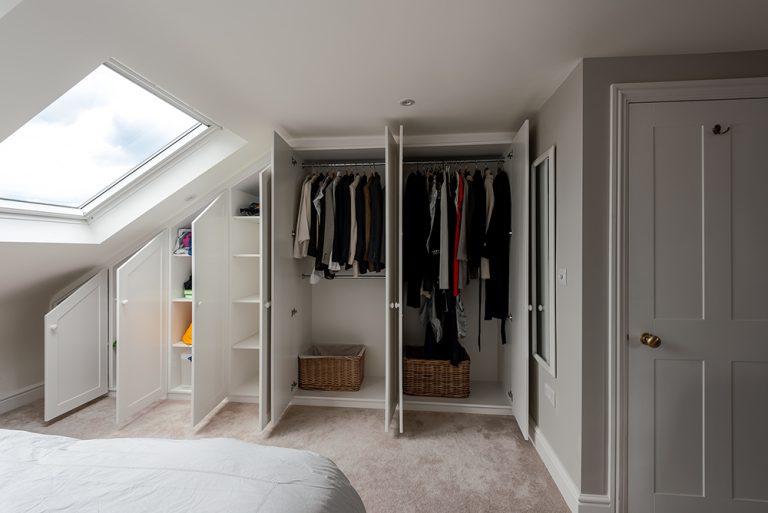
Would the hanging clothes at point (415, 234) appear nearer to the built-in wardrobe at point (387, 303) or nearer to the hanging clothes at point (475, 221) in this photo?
the built-in wardrobe at point (387, 303)

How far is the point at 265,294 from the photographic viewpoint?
2.29 meters

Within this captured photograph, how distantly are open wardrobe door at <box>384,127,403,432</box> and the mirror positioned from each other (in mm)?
916

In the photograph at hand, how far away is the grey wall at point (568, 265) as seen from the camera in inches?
64.4

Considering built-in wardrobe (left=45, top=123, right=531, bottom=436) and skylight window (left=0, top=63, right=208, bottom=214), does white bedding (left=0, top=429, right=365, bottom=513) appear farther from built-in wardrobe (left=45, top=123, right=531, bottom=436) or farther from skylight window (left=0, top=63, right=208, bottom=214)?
skylight window (left=0, top=63, right=208, bottom=214)

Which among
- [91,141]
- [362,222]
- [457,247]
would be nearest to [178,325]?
[91,141]

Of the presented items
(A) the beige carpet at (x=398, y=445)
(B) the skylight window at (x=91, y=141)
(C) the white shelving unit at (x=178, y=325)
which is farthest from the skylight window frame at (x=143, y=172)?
(A) the beige carpet at (x=398, y=445)

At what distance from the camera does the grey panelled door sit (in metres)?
1.50

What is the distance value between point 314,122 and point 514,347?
2225 millimetres

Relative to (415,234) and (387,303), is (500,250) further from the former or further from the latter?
(387,303)

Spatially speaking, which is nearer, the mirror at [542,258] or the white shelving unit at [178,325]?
the mirror at [542,258]

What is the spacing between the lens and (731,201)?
150cm

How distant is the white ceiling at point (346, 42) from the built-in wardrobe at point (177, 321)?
2.51ft

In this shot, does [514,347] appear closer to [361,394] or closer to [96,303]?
[361,394]

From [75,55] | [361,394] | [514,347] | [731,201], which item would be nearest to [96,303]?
[75,55]
